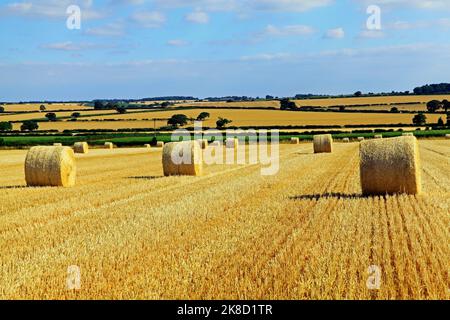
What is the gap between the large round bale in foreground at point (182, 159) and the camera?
21.8 metres

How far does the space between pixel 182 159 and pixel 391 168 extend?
9.27 meters

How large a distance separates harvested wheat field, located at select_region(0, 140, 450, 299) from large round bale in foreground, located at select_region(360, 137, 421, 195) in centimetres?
48

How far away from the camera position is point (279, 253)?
8555 millimetres

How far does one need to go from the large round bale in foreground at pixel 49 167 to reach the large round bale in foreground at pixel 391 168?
910 cm

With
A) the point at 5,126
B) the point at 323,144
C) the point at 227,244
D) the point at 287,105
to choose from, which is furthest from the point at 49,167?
the point at 287,105

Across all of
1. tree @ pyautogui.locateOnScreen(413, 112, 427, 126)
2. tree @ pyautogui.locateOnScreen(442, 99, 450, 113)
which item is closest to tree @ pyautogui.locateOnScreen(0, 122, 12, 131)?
tree @ pyautogui.locateOnScreen(413, 112, 427, 126)

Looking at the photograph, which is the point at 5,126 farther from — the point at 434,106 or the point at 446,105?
the point at 446,105

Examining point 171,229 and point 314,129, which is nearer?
point 171,229

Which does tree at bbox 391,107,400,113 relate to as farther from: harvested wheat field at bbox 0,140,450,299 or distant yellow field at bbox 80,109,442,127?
harvested wheat field at bbox 0,140,450,299

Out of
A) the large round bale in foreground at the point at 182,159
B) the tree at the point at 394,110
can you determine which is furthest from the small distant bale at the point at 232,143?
the tree at the point at 394,110
